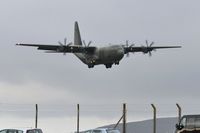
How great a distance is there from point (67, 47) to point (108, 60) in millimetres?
8085

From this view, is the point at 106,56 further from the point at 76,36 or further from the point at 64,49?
the point at 76,36

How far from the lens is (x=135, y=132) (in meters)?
112

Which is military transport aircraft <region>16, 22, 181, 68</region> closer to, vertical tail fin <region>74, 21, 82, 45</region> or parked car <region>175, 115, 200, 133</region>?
vertical tail fin <region>74, 21, 82, 45</region>

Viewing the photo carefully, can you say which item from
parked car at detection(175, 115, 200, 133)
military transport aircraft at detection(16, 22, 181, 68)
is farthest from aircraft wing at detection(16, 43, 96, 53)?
parked car at detection(175, 115, 200, 133)

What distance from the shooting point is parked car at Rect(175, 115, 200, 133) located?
164ft

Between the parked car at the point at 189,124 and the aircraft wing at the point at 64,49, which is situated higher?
the aircraft wing at the point at 64,49

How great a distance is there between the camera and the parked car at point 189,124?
49844mm

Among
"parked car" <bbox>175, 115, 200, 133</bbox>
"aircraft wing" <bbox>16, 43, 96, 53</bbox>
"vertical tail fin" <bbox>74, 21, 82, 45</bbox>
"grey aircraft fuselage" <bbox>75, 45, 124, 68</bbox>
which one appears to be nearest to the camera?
"parked car" <bbox>175, 115, 200, 133</bbox>

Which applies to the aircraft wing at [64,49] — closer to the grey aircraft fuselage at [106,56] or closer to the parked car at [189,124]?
the grey aircraft fuselage at [106,56]

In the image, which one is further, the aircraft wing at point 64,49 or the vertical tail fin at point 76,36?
the vertical tail fin at point 76,36

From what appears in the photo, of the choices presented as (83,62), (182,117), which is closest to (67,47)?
(83,62)

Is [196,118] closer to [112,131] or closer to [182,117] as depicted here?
[182,117]

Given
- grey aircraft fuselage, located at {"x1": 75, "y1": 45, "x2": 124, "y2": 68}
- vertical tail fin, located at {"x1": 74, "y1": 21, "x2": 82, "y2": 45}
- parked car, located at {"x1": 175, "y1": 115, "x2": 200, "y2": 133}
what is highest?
vertical tail fin, located at {"x1": 74, "y1": 21, "x2": 82, "y2": 45}

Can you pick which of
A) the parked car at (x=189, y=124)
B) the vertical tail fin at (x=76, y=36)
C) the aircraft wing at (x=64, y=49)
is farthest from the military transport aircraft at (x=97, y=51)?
the parked car at (x=189, y=124)
